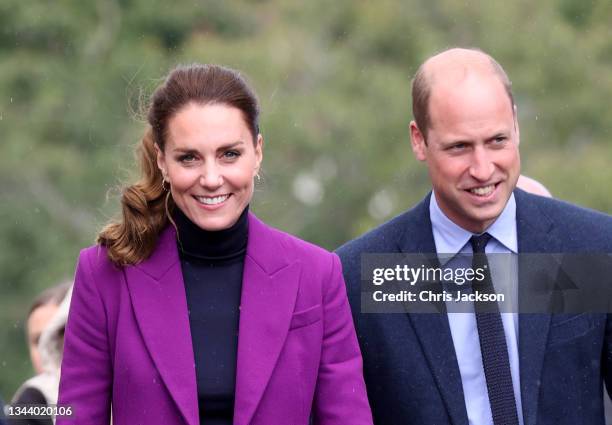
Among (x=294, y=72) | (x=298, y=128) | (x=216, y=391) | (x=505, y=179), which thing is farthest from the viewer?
(x=294, y=72)

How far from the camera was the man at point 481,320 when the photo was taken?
4703 millimetres

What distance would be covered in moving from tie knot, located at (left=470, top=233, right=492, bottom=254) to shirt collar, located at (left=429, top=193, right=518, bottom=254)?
0.05 ft

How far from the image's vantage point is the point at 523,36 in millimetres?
20000

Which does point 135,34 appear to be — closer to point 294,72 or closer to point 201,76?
point 294,72

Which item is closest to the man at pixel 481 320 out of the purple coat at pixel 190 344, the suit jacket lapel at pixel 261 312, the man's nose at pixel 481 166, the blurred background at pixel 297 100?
the man's nose at pixel 481 166

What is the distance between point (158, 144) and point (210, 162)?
0.25 m

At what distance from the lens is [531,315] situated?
4.79 meters

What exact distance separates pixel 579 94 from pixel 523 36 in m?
1.15

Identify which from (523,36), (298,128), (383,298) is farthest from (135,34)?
(383,298)

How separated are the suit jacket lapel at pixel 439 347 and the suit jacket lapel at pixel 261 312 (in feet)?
1.69

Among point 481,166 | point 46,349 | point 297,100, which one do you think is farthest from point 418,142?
point 297,100

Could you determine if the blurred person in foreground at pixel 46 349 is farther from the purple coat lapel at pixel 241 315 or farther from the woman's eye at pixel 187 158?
the woman's eye at pixel 187 158

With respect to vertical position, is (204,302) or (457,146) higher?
(457,146)

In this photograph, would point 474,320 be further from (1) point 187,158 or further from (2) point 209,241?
(1) point 187,158
